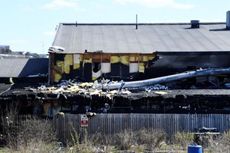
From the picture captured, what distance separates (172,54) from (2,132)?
13.9m

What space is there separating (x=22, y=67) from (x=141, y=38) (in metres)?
10.0

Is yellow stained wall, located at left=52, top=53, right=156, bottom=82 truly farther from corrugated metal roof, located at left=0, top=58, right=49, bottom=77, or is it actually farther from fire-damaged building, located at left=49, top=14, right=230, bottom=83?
corrugated metal roof, located at left=0, top=58, right=49, bottom=77

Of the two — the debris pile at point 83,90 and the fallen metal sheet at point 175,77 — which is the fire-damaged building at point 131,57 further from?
the debris pile at point 83,90

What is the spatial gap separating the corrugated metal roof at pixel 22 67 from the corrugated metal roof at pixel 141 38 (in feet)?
8.87

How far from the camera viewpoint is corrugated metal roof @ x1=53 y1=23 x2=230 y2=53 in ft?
126

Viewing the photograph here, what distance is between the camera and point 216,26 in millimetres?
46906

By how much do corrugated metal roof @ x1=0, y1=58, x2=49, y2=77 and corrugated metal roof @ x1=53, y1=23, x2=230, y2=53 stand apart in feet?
8.87

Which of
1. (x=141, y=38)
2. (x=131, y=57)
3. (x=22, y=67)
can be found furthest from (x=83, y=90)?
(x=141, y=38)

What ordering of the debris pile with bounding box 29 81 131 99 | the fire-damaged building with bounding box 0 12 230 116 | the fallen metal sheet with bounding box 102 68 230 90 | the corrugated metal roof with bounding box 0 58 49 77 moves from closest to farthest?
the fire-damaged building with bounding box 0 12 230 116 < the debris pile with bounding box 29 81 131 99 < the fallen metal sheet with bounding box 102 68 230 90 < the corrugated metal roof with bounding box 0 58 49 77

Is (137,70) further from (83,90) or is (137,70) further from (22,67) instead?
(22,67)

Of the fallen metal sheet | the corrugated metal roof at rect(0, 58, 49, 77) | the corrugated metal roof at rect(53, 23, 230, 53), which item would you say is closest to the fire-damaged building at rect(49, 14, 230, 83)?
the corrugated metal roof at rect(53, 23, 230, 53)

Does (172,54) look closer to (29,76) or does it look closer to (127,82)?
(127,82)

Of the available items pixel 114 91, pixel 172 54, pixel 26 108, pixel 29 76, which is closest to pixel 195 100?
pixel 114 91

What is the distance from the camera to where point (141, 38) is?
42125 mm
